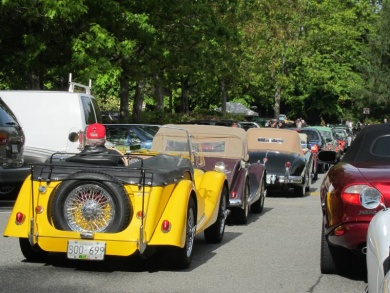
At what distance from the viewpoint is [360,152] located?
9773 mm

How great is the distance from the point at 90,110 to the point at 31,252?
9.94m

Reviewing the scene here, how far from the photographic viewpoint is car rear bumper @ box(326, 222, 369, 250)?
27.8ft

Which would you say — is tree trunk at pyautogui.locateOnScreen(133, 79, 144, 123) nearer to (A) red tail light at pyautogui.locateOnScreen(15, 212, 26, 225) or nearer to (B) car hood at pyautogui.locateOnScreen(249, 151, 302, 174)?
(B) car hood at pyautogui.locateOnScreen(249, 151, 302, 174)

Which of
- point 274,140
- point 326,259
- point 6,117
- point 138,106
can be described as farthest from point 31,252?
point 138,106

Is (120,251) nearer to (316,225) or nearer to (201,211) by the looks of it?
→ (201,211)

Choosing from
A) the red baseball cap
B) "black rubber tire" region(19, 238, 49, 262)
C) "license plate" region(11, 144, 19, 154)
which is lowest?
"black rubber tire" region(19, 238, 49, 262)

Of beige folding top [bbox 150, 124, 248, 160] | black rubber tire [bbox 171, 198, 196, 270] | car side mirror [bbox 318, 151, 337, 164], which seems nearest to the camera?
black rubber tire [bbox 171, 198, 196, 270]

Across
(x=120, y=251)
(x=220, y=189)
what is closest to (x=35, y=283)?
(x=120, y=251)

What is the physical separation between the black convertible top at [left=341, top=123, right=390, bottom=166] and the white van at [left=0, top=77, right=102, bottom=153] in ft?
32.6

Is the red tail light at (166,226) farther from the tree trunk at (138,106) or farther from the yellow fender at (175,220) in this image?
the tree trunk at (138,106)

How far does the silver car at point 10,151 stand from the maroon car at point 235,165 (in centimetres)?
297

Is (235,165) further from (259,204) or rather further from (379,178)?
(379,178)

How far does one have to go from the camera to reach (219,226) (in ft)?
39.8

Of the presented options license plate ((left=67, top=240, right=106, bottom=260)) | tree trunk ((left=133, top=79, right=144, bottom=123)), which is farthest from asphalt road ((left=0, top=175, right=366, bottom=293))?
tree trunk ((left=133, top=79, right=144, bottom=123))
